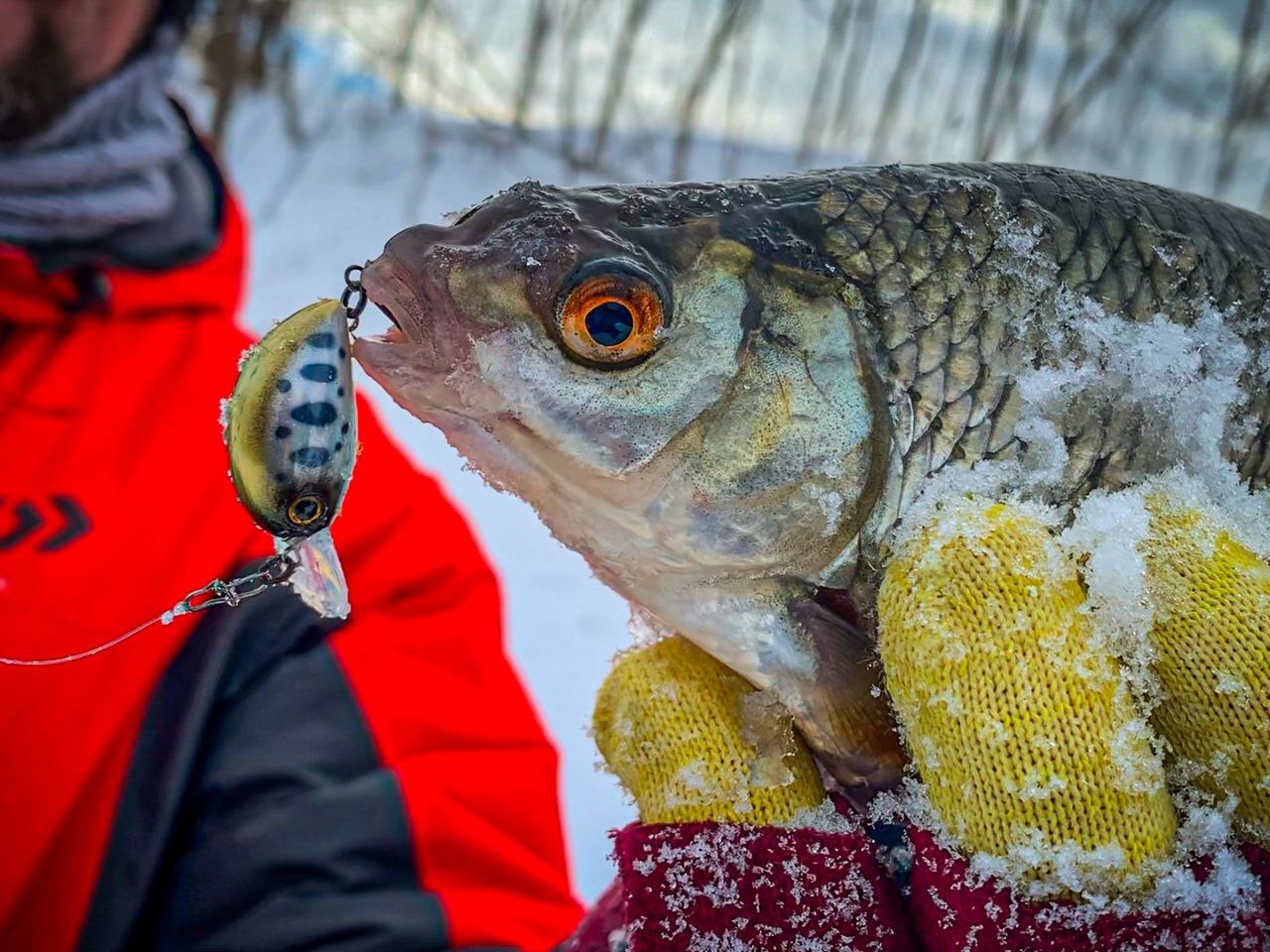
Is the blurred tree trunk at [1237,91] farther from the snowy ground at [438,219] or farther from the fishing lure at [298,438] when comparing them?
the fishing lure at [298,438]

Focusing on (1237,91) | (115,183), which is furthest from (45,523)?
(1237,91)

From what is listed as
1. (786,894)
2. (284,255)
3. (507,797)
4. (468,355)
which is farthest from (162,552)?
(284,255)

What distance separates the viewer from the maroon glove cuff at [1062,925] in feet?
2.10

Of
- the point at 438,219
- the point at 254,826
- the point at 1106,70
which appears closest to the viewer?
the point at 438,219

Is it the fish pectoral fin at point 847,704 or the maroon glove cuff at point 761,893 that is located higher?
the fish pectoral fin at point 847,704

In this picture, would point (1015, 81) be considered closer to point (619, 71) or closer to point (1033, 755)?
point (619, 71)

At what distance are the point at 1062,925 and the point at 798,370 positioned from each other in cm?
45

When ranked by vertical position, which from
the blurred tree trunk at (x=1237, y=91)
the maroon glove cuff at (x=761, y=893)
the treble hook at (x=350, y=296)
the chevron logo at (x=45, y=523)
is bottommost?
the maroon glove cuff at (x=761, y=893)

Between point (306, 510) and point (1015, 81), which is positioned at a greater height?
point (1015, 81)

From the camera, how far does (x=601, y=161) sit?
8.05 metres

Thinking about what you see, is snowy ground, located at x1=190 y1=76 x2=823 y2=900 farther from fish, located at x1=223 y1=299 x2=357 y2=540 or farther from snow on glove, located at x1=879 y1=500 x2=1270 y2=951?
snow on glove, located at x1=879 y1=500 x2=1270 y2=951

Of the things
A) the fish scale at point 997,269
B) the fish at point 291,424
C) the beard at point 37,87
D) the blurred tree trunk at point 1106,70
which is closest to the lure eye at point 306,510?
the fish at point 291,424

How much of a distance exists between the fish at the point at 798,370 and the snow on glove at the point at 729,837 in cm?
5

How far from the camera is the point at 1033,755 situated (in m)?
0.65
